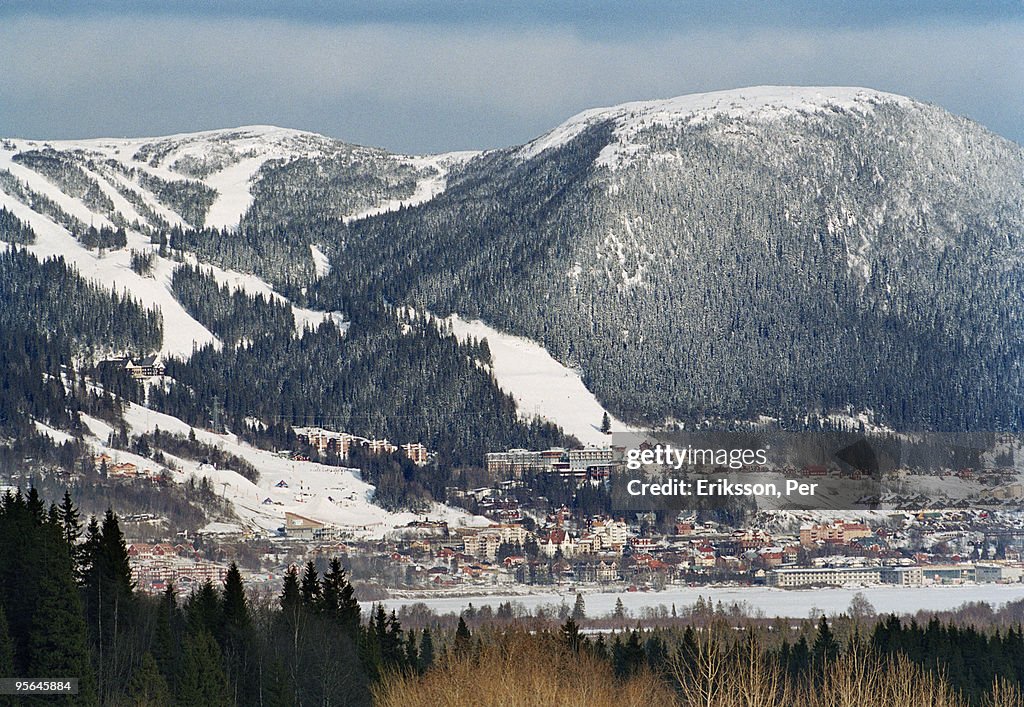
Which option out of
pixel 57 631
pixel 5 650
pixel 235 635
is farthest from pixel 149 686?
pixel 235 635

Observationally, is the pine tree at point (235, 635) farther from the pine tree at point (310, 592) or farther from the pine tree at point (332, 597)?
the pine tree at point (310, 592)

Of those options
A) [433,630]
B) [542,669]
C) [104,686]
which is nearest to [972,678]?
[542,669]

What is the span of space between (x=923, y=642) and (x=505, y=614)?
86053mm

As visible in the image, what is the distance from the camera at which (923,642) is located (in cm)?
10762

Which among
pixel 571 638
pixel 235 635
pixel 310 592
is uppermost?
pixel 310 592

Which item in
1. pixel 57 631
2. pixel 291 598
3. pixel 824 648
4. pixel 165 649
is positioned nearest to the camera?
pixel 57 631

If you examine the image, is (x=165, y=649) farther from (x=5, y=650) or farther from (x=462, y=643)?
(x=462, y=643)

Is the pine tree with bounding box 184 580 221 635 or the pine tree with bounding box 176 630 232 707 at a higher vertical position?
the pine tree with bounding box 184 580 221 635

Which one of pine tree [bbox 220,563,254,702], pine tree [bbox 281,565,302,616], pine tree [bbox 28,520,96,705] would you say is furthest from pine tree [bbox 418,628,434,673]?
pine tree [bbox 28,520,96,705]

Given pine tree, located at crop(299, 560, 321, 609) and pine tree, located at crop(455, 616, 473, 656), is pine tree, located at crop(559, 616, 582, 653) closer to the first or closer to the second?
pine tree, located at crop(455, 616, 473, 656)

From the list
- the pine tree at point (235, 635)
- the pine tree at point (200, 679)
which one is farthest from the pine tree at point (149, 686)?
the pine tree at point (235, 635)

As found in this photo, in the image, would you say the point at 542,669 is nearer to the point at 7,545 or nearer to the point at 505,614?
the point at 7,545

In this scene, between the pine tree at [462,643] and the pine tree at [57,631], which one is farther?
the pine tree at [462,643]

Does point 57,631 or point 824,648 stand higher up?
point 57,631
